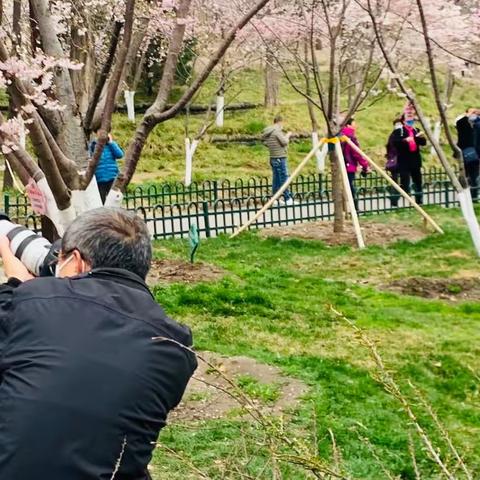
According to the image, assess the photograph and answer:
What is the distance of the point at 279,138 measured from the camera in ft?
49.4

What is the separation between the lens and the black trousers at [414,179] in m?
14.3

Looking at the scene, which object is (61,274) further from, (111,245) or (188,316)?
(188,316)

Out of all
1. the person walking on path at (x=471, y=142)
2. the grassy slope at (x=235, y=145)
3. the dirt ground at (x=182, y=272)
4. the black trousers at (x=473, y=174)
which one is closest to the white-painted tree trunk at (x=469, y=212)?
the dirt ground at (x=182, y=272)

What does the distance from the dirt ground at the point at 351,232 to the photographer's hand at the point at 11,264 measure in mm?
8672

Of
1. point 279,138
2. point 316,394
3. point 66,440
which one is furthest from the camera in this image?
point 279,138

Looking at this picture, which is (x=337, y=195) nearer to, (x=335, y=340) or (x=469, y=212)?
(x=469, y=212)

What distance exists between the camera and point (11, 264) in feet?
8.23

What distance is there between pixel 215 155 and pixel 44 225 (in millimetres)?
16054

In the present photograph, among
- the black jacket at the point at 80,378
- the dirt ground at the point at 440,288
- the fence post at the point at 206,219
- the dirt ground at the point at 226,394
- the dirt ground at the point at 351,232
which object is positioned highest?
the black jacket at the point at 80,378

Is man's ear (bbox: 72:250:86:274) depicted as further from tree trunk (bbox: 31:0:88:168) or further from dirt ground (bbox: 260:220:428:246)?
dirt ground (bbox: 260:220:428:246)

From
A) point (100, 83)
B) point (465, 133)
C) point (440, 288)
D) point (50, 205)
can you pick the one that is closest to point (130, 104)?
point (465, 133)

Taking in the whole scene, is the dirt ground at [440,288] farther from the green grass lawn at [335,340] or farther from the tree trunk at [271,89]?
the tree trunk at [271,89]

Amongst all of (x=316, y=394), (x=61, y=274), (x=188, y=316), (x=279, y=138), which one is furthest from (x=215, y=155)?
(x=61, y=274)

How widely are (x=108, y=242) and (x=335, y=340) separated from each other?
15.3 feet
